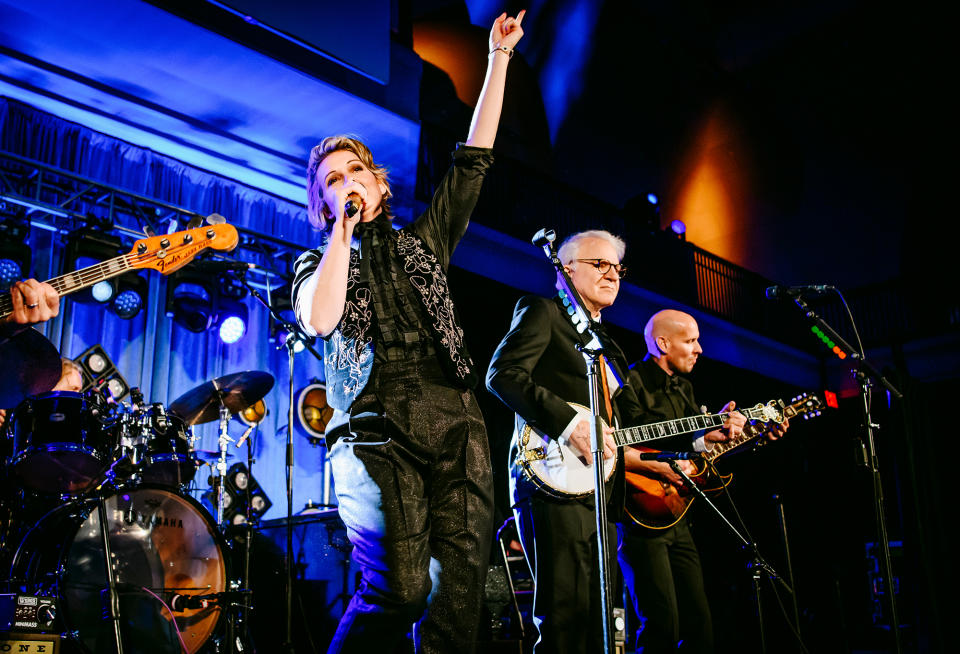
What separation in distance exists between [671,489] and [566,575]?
55.7 inches

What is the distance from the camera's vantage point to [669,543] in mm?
4156

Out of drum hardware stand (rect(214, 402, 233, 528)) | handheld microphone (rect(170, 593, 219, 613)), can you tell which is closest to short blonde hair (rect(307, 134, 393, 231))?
handheld microphone (rect(170, 593, 219, 613))

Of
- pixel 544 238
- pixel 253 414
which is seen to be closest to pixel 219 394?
pixel 253 414

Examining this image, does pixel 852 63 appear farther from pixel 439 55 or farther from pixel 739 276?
pixel 439 55

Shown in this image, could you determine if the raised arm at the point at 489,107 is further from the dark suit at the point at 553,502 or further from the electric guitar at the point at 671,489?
the electric guitar at the point at 671,489

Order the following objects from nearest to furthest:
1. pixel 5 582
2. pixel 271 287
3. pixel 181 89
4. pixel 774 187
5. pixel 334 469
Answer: pixel 334 469 → pixel 5 582 → pixel 181 89 → pixel 271 287 → pixel 774 187

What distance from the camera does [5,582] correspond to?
3809mm

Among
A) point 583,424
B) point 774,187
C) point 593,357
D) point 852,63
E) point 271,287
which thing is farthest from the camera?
point 774,187

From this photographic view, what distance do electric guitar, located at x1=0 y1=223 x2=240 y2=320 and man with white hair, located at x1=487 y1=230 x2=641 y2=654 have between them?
1849 millimetres

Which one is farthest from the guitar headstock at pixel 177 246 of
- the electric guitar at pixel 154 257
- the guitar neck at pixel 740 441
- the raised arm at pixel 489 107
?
the guitar neck at pixel 740 441

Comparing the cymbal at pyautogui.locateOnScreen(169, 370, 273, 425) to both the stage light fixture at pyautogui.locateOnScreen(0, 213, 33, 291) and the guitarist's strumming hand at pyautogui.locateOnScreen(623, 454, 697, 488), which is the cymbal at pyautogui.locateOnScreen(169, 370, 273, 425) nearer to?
the stage light fixture at pyautogui.locateOnScreen(0, 213, 33, 291)

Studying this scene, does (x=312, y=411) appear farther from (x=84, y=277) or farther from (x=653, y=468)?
(x=84, y=277)

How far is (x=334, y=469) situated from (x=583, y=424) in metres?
1.22

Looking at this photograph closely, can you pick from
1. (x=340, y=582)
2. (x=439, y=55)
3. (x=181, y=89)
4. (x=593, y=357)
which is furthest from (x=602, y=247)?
(x=439, y=55)
